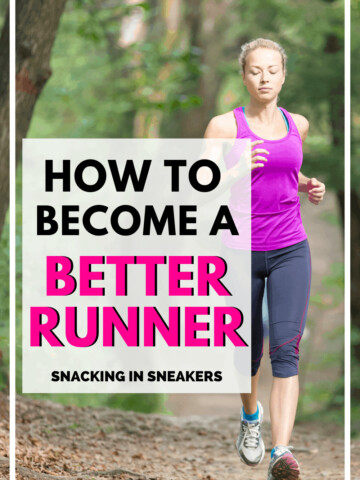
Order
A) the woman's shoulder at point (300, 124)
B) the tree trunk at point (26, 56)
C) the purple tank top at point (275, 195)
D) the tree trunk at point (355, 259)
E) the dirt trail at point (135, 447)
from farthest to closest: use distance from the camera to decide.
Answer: the tree trunk at point (355, 259) < the tree trunk at point (26, 56) < the dirt trail at point (135, 447) < the woman's shoulder at point (300, 124) < the purple tank top at point (275, 195)

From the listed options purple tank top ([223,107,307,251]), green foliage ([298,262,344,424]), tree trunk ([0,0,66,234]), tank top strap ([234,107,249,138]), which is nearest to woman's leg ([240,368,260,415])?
purple tank top ([223,107,307,251])

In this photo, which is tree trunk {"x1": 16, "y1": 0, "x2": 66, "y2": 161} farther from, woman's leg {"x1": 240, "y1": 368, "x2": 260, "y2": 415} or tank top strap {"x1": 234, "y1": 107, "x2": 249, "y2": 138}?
woman's leg {"x1": 240, "y1": 368, "x2": 260, "y2": 415}

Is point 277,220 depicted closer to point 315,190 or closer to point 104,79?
point 315,190

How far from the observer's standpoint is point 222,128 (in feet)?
13.4

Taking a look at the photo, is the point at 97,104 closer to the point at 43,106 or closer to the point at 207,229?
the point at 43,106

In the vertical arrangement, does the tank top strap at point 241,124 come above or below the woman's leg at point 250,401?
above

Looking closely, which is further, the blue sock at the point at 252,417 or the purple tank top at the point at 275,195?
the blue sock at the point at 252,417

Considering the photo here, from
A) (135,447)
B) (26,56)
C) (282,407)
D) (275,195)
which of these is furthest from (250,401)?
(26,56)

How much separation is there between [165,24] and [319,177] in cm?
575

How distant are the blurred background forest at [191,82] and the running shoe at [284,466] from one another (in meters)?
3.19

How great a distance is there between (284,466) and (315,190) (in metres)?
1.41

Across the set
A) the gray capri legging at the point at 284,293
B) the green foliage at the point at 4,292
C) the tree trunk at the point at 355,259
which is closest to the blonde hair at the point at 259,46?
the gray capri legging at the point at 284,293

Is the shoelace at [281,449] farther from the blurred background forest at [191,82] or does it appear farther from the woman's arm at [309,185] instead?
the blurred background forest at [191,82]

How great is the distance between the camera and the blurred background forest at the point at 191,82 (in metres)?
9.42
